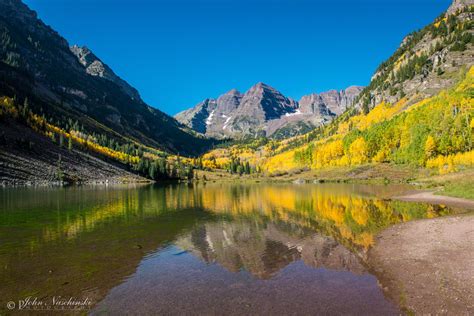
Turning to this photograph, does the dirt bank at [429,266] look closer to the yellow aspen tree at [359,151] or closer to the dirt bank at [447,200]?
the dirt bank at [447,200]

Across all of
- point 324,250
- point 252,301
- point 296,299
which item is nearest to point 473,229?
point 324,250

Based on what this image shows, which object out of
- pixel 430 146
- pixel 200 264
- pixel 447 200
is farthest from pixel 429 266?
pixel 430 146

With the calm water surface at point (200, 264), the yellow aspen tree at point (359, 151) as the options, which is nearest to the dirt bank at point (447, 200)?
the calm water surface at point (200, 264)

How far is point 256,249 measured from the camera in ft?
104

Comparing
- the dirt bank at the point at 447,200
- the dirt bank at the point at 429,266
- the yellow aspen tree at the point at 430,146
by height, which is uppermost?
the yellow aspen tree at the point at 430,146

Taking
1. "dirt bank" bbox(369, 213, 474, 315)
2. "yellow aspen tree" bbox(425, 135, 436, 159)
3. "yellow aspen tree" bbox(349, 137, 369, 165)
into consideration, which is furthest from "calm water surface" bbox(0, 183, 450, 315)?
"yellow aspen tree" bbox(349, 137, 369, 165)

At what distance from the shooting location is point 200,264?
2686 centimetres

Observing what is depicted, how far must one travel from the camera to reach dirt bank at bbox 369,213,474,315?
56.7 ft

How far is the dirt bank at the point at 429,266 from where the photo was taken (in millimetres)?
17297

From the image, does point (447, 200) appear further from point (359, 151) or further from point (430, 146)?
point (359, 151)

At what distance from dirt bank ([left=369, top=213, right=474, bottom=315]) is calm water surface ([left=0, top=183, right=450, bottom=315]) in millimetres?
1373

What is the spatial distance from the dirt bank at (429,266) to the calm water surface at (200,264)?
1373 millimetres

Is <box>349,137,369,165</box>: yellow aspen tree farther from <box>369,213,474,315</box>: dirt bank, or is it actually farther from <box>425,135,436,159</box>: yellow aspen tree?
<box>369,213,474,315</box>: dirt bank

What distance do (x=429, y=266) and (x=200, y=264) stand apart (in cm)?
1744
